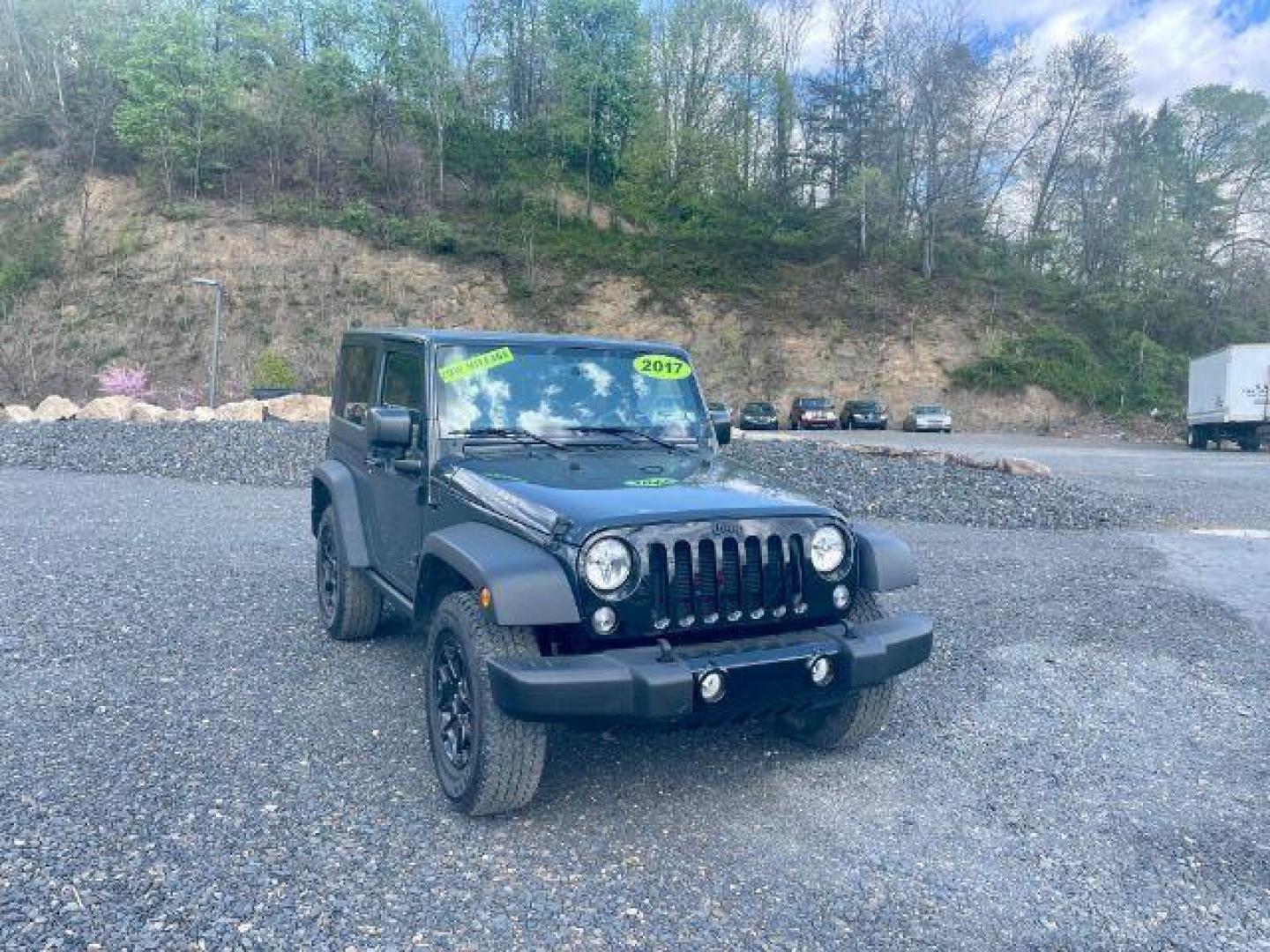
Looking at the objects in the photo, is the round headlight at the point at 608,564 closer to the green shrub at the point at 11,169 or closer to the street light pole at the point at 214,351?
the street light pole at the point at 214,351

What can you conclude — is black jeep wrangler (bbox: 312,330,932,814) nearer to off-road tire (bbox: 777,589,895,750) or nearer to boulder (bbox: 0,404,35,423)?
off-road tire (bbox: 777,589,895,750)

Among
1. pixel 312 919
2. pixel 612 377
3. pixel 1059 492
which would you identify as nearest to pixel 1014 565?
pixel 1059 492

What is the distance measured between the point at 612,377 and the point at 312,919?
300 cm

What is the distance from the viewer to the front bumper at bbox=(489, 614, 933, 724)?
343 cm

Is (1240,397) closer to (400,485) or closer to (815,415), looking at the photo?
(815,415)

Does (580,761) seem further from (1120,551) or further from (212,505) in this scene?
(212,505)

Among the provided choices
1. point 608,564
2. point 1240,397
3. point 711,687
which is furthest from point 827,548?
point 1240,397

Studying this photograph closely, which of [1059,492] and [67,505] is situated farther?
[1059,492]

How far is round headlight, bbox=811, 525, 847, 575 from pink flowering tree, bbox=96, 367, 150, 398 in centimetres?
3877

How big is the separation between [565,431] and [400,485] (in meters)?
0.95

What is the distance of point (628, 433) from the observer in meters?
5.05

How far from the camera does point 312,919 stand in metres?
3.15

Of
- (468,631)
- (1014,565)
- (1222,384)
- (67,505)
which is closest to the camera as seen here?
(468,631)

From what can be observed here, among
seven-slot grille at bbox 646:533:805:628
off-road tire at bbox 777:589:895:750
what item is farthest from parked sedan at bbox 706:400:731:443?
seven-slot grille at bbox 646:533:805:628
